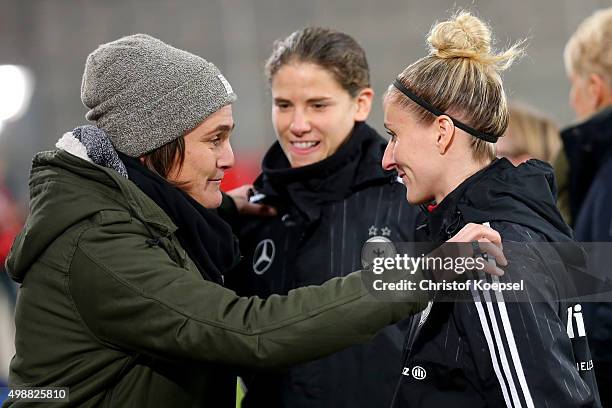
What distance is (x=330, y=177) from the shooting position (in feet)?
9.16

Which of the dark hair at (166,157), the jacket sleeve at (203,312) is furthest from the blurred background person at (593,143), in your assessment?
the dark hair at (166,157)

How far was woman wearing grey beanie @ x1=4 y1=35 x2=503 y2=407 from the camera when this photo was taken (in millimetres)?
1832

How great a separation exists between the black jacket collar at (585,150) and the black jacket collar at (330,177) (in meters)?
1.15

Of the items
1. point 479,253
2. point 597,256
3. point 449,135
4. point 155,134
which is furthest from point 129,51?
point 597,256

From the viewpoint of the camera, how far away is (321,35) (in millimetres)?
2959

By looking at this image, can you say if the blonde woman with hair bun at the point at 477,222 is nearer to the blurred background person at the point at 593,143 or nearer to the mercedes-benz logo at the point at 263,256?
the mercedes-benz logo at the point at 263,256

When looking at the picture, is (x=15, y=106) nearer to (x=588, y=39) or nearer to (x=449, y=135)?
(x=588, y=39)

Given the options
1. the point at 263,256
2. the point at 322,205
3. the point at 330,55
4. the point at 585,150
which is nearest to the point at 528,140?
the point at 585,150

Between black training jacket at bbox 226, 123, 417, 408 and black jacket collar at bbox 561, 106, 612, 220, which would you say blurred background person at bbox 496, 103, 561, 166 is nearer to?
black jacket collar at bbox 561, 106, 612, 220

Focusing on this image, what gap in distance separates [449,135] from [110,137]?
872mm

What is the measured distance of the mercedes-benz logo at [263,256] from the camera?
2787 mm

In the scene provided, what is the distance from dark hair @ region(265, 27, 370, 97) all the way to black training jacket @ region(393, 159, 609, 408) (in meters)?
0.95

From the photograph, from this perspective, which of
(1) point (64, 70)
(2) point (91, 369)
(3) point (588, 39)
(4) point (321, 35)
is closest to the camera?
(2) point (91, 369)

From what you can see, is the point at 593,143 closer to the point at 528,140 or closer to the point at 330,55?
the point at 528,140
